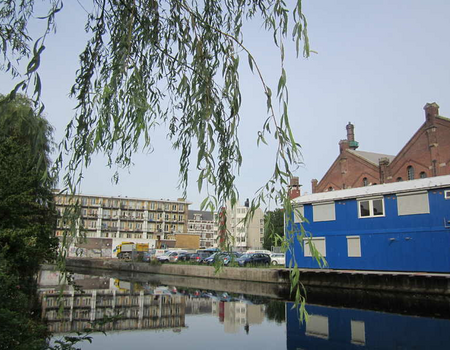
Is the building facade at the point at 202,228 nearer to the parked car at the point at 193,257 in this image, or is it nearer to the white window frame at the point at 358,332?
the parked car at the point at 193,257

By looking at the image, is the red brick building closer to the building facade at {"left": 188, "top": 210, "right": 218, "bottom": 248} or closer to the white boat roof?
the white boat roof

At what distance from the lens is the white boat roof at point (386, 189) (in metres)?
22.2

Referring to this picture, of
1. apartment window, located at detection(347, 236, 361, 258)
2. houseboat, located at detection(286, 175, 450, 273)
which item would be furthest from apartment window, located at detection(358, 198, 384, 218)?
apartment window, located at detection(347, 236, 361, 258)

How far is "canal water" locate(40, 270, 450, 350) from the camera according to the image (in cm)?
1316

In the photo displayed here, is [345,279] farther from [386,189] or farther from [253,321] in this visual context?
[253,321]

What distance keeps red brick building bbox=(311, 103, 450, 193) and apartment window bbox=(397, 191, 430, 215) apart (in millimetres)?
15648

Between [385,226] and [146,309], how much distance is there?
14.8 meters

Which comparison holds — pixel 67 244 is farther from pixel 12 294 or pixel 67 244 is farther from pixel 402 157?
pixel 402 157

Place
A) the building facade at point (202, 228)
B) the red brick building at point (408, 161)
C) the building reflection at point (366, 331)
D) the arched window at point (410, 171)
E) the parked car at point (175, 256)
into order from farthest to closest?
the building facade at point (202, 228)
the parked car at point (175, 256)
the arched window at point (410, 171)
the red brick building at point (408, 161)
the building reflection at point (366, 331)

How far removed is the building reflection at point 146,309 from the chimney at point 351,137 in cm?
3197

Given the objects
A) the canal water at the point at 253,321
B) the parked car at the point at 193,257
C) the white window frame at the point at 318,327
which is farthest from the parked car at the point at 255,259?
the white window frame at the point at 318,327

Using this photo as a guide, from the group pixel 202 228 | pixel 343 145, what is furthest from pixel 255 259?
pixel 202 228

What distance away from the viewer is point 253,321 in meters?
17.0

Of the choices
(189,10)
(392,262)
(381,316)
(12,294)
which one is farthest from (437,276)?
(189,10)
